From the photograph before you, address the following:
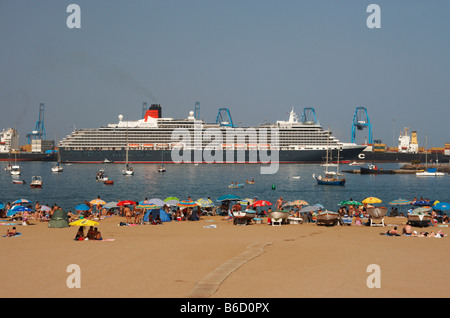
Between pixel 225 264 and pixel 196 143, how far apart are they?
348 ft

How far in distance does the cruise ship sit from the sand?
96.7 m

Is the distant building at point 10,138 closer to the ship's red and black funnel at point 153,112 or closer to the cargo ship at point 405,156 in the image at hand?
the ship's red and black funnel at point 153,112

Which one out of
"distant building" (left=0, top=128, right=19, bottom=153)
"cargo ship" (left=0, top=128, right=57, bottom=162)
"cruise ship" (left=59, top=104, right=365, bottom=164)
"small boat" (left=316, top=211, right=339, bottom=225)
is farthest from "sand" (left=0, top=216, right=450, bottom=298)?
"distant building" (left=0, top=128, right=19, bottom=153)

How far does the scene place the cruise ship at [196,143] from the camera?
115438 mm

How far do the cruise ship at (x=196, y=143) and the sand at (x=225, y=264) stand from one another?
96.7 meters

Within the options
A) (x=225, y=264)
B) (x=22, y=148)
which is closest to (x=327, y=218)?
(x=225, y=264)

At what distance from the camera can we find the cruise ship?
11544 cm

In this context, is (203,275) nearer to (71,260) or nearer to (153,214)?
(71,260)

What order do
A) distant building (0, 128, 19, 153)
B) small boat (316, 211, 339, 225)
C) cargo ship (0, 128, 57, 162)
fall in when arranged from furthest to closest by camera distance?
1. distant building (0, 128, 19, 153)
2. cargo ship (0, 128, 57, 162)
3. small boat (316, 211, 339, 225)

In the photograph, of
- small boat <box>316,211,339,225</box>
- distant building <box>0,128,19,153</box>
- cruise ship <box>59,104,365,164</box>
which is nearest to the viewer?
small boat <box>316,211,339,225</box>

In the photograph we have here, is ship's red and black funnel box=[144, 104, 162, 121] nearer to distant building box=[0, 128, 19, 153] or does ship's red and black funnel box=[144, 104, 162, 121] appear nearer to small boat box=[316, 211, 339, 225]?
distant building box=[0, 128, 19, 153]

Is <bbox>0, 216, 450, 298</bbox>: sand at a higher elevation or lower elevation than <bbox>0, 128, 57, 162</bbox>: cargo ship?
lower

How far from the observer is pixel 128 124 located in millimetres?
116938
